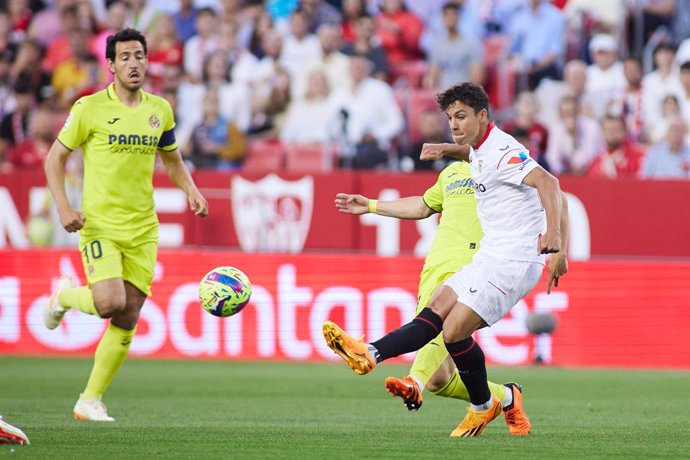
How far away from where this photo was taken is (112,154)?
10070 mm

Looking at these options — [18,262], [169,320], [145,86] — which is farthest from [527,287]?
[145,86]

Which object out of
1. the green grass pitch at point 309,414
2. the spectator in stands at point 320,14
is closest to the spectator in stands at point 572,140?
the green grass pitch at point 309,414

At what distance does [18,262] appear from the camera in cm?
1675

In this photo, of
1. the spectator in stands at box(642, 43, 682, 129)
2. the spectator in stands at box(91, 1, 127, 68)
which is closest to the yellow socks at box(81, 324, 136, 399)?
the spectator in stands at box(642, 43, 682, 129)

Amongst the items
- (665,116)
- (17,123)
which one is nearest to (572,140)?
(665,116)

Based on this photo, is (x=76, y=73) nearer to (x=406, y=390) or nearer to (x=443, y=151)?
(x=443, y=151)

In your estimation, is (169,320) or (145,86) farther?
(145,86)

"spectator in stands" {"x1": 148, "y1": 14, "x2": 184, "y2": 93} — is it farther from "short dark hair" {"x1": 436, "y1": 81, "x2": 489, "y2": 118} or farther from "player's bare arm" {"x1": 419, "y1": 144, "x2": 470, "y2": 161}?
"short dark hair" {"x1": 436, "y1": 81, "x2": 489, "y2": 118}

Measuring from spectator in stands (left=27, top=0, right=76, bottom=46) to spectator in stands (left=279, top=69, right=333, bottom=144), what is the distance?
500 centimetres

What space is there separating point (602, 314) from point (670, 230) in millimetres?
2084

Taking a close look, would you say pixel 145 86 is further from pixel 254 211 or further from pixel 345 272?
pixel 345 272

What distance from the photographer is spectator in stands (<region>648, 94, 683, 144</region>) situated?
17.7 metres

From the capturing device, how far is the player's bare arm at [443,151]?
28.8 feet

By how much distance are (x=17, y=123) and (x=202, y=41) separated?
325cm
